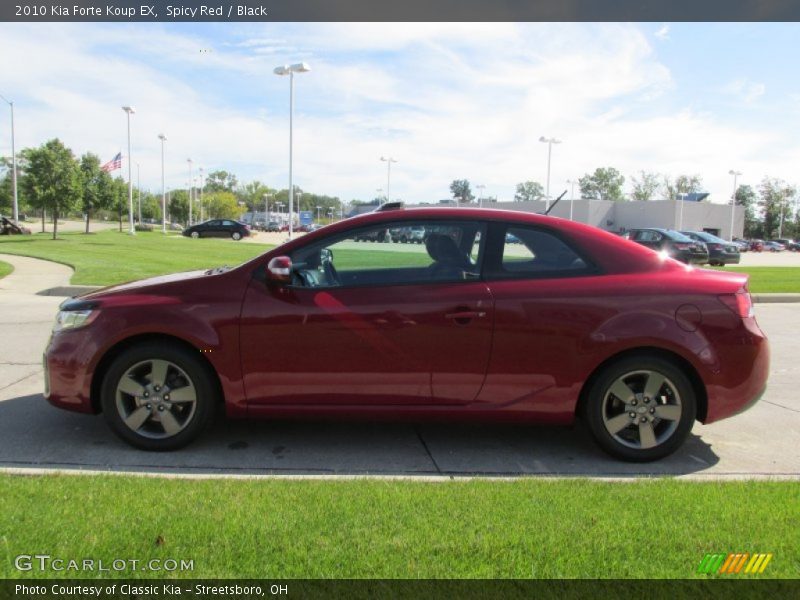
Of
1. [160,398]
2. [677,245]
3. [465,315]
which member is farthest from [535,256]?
[677,245]

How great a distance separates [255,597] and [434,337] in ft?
6.50

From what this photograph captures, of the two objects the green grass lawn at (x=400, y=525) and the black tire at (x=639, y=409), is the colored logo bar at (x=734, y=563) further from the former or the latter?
the black tire at (x=639, y=409)

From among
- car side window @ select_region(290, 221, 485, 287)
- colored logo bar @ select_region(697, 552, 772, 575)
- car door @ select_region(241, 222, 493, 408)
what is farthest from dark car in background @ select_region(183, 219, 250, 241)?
colored logo bar @ select_region(697, 552, 772, 575)

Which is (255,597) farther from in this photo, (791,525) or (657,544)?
(791,525)

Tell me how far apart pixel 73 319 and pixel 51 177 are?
33575 millimetres

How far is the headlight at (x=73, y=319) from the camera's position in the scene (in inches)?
162

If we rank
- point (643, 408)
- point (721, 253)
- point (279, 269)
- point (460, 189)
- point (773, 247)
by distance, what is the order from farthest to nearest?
1. point (460, 189)
2. point (773, 247)
3. point (721, 253)
4. point (643, 408)
5. point (279, 269)

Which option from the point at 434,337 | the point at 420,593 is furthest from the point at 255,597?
the point at 434,337

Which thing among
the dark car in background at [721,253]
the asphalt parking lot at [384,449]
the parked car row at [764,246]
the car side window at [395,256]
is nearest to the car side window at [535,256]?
the car side window at [395,256]

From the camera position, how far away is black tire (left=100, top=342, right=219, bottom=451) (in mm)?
4043

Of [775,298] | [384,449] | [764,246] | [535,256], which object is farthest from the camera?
[764,246]

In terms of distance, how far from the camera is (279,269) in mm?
3949

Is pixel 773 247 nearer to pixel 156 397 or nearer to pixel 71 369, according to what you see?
pixel 156 397

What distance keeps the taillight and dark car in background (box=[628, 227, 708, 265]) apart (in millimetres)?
20461
